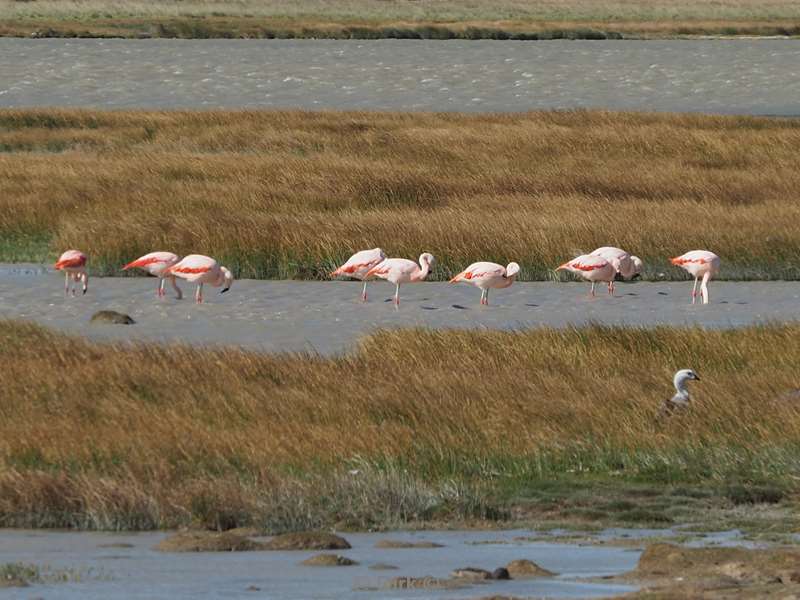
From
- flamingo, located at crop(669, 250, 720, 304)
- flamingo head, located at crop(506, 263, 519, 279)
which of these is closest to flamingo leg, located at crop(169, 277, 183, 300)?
flamingo head, located at crop(506, 263, 519, 279)

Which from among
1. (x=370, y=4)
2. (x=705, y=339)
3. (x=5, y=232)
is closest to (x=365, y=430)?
(x=705, y=339)

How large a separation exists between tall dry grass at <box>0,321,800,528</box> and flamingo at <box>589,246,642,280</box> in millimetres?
5706

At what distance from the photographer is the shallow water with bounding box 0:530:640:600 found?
30.9 ft

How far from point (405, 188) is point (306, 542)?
20438 mm

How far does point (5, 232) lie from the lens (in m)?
28.3

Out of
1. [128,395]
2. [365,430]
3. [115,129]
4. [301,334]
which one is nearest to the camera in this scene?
[365,430]

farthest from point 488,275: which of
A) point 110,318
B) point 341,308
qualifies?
point 110,318

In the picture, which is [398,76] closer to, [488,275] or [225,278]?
[225,278]

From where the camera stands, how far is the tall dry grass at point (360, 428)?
11508 millimetres

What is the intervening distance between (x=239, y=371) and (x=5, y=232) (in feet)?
44.1

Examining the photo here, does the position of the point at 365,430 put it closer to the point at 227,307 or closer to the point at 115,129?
the point at 227,307

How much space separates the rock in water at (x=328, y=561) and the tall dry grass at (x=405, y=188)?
50.4 feet

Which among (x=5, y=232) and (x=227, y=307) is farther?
(x=5, y=232)

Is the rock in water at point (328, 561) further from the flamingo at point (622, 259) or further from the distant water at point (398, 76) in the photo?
the distant water at point (398, 76)
